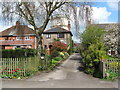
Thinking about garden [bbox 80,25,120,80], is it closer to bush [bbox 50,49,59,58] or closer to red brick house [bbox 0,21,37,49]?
bush [bbox 50,49,59,58]

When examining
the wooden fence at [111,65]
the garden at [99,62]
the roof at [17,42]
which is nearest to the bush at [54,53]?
the roof at [17,42]

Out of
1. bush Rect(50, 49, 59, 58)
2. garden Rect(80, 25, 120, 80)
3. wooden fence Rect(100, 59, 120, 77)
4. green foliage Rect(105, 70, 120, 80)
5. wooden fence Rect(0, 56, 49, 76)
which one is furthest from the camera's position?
bush Rect(50, 49, 59, 58)

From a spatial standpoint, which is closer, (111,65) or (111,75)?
(111,75)

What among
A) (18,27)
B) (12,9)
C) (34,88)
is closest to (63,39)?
(18,27)

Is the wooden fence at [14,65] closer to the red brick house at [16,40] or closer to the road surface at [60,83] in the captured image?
the road surface at [60,83]

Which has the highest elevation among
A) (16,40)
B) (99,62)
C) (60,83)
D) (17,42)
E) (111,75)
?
(16,40)

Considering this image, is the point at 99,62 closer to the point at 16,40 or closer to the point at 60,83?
the point at 60,83

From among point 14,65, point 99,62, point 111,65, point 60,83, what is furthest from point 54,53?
point 60,83

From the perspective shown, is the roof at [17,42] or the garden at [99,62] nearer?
the garden at [99,62]

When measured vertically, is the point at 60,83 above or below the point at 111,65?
below

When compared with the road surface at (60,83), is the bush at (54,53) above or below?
above

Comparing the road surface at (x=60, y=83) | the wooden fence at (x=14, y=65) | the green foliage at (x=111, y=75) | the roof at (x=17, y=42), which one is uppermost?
the roof at (x=17, y=42)

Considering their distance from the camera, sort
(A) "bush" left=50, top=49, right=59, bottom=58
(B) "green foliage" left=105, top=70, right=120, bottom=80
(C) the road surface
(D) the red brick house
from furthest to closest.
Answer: (D) the red brick house < (A) "bush" left=50, top=49, right=59, bottom=58 < (B) "green foliage" left=105, top=70, right=120, bottom=80 < (C) the road surface

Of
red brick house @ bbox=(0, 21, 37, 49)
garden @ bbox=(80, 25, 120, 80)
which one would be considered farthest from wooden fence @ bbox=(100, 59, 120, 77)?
red brick house @ bbox=(0, 21, 37, 49)
